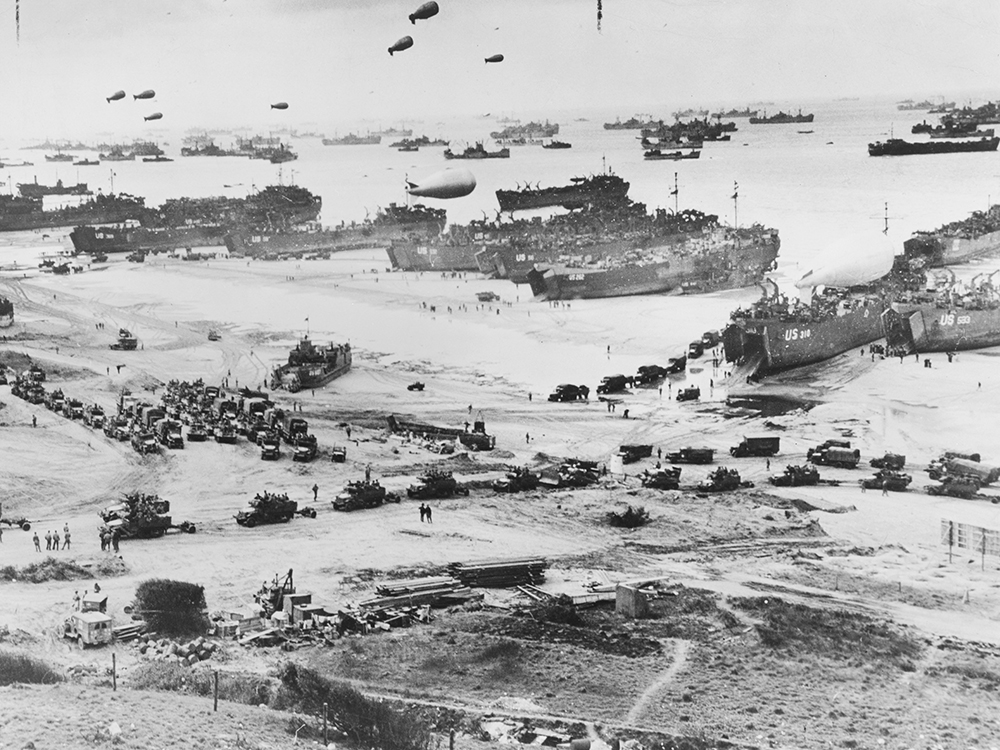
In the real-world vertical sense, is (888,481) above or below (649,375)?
below

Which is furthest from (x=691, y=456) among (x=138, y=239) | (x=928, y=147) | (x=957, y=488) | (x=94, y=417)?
(x=138, y=239)

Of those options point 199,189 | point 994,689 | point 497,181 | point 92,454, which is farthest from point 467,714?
point 199,189

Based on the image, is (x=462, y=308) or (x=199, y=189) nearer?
(x=462, y=308)

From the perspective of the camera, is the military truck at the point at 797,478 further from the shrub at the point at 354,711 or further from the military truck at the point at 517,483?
the shrub at the point at 354,711

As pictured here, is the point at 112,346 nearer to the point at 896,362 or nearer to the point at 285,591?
the point at 285,591

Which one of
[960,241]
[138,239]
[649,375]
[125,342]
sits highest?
[138,239]

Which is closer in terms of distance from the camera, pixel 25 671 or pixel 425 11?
pixel 25 671

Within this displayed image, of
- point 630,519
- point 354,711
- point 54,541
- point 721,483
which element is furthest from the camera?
point 721,483

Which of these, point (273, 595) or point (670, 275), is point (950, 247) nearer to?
point (670, 275)
